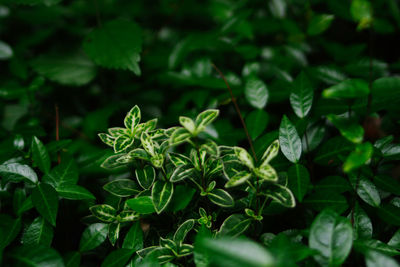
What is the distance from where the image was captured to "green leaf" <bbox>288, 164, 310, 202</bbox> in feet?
2.51

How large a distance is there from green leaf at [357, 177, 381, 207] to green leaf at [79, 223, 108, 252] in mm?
692

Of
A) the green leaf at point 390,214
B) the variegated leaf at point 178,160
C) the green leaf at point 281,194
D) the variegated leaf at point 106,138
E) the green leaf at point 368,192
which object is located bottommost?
the green leaf at point 390,214

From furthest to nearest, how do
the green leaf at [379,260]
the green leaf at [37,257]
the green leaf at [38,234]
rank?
the green leaf at [38,234], the green leaf at [37,257], the green leaf at [379,260]

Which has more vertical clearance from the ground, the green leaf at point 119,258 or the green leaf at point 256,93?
the green leaf at point 256,93

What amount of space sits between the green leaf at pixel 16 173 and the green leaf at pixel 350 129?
2.62ft

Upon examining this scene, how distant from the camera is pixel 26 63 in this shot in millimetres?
1416

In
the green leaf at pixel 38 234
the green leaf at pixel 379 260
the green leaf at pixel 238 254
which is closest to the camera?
Result: the green leaf at pixel 238 254

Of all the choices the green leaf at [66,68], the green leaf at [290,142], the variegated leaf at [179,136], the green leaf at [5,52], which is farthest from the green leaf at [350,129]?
the green leaf at [5,52]

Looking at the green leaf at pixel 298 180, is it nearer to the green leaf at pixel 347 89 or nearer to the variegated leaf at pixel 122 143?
the green leaf at pixel 347 89

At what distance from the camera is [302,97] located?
38.2 inches

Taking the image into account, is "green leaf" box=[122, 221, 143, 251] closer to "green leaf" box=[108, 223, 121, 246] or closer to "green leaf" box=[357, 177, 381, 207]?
"green leaf" box=[108, 223, 121, 246]

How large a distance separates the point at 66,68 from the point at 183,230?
107 centimetres

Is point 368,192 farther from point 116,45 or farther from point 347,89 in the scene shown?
point 116,45

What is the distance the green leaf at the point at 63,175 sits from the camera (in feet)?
2.80
